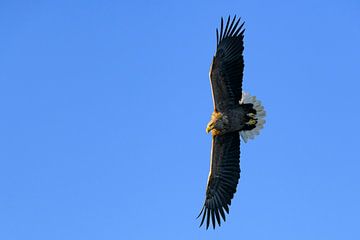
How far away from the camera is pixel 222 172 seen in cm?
1348

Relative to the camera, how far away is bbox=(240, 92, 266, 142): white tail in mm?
13438

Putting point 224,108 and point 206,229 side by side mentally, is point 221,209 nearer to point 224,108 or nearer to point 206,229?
point 206,229

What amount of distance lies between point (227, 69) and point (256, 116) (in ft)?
4.25

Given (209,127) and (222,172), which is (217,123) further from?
(222,172)

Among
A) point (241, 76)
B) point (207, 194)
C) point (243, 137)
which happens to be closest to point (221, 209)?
point (207, 194)

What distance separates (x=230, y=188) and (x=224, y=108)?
1651 mm

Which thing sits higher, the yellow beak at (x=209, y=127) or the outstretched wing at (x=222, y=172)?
the yellow beak at (x=209, y=127)

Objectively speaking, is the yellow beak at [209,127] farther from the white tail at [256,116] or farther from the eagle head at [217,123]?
the white tail at [256,116]

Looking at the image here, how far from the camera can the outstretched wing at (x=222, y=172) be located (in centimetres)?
1330

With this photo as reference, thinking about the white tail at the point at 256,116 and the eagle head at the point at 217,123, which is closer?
the eagle head at the point at 217,123

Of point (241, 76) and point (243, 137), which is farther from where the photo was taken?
point (243, 137)

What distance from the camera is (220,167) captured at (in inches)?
532

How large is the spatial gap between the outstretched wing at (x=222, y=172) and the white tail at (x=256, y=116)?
0.25m

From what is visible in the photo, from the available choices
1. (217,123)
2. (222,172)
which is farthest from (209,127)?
(222,172)
